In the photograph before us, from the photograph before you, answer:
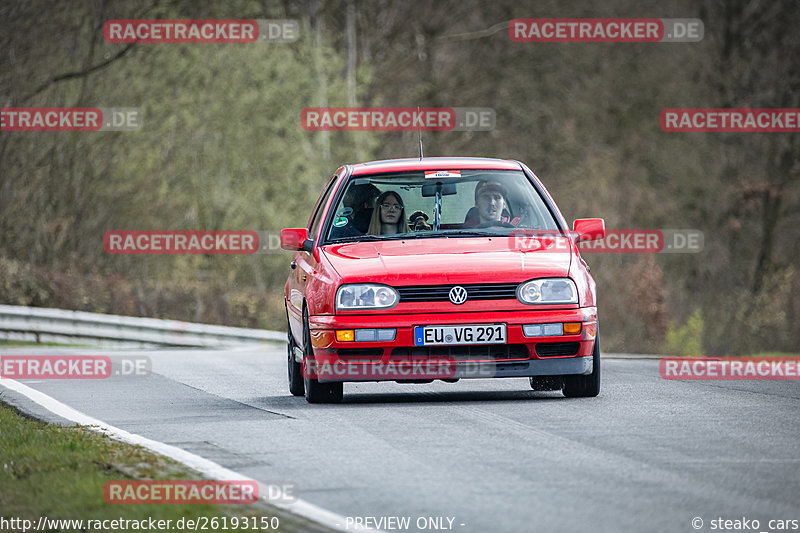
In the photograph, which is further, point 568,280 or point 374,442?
point 568,280

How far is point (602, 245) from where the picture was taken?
3903 cm

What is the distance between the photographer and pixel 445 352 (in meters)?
11.4

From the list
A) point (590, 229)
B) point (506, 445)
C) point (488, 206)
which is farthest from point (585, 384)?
point (506, 445)

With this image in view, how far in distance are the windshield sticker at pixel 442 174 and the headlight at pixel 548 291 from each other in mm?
1773

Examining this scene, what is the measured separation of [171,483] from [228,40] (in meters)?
37.5

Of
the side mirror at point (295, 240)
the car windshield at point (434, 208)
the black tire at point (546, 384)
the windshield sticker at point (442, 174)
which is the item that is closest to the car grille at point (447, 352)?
the car windshield at point (434, 208)

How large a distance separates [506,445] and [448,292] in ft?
8.24

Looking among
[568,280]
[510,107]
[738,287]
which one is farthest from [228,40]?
[568,280]

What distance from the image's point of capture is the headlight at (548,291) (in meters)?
11.5

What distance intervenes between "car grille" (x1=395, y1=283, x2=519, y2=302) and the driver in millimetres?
1228

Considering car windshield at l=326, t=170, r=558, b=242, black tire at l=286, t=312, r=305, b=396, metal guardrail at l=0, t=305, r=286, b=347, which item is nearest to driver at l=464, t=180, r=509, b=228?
car windshield at l=326, t=170, r=558, b=242

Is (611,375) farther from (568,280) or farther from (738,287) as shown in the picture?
(738,287)

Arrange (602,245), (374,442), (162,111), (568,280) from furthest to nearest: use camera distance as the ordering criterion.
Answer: (162,111), (602,245), (568,280), (374,442)

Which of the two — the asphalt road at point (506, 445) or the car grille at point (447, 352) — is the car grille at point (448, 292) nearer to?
the car grille at point (447, 352)
